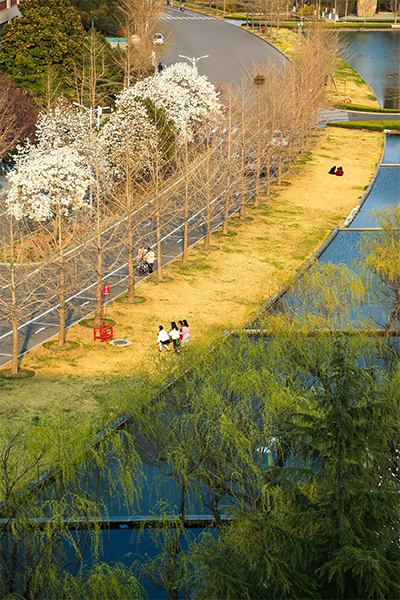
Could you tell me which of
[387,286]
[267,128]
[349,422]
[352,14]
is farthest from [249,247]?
[352,14]

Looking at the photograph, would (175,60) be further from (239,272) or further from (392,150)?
(239,272)

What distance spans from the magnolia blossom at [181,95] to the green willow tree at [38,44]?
383 inches

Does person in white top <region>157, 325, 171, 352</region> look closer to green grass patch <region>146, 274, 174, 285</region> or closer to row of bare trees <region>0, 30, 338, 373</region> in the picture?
row of bare trees <region>0, 30, 338, 373</region>

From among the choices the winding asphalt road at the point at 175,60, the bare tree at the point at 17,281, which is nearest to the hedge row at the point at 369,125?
the winding asphalt road at the point at 175,60

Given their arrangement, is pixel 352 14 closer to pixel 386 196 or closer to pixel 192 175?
pixel 386 196

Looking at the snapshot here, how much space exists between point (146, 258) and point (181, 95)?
2298 centimetres

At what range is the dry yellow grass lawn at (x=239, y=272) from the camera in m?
34.0

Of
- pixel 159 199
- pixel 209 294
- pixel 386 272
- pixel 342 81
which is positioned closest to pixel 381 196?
pixel 159 199

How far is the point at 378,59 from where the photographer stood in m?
118

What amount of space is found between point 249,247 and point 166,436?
28.5m

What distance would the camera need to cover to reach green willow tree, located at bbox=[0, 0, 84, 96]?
222 ft

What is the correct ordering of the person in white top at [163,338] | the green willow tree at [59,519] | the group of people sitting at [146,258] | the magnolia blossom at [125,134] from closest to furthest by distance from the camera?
1. the green willow tree at [59,519]
2. the person in white top at [163,338]
3. the group of people sitting at [146,258]
4. the magnolia blossom at [125,134]

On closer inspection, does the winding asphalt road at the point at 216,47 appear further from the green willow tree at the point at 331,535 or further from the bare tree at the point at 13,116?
the green willow tree at the point at 331,535

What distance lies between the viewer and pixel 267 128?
59.2 meters
